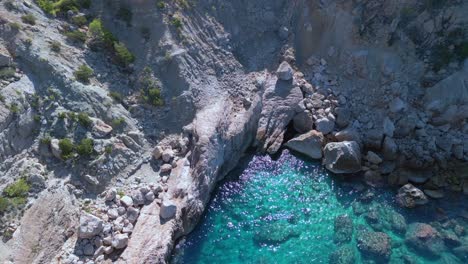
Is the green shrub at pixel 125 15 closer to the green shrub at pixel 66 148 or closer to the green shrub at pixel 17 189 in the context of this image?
the green shrub at pixel 66 148

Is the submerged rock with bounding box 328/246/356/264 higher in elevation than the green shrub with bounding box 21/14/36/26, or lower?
lower

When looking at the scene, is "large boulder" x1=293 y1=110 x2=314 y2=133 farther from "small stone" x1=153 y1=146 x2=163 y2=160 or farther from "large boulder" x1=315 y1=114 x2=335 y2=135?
"small stone" x1=153 y1=146 x2=163 y2=160

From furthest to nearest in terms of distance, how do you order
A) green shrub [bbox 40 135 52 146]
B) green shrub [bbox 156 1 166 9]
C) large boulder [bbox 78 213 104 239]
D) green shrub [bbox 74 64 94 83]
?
green shrub [bbox 156 1 166 9], green shrub [bbox 74 64 94 83], green shrub [bbox 40 135 52 146], large boulder [bbox 78 213 104 239]

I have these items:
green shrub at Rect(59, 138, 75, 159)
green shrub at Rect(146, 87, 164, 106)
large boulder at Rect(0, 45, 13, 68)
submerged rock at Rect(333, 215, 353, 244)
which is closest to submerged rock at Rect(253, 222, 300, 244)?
submerged rock at Rect(333, 215, 353, 244)

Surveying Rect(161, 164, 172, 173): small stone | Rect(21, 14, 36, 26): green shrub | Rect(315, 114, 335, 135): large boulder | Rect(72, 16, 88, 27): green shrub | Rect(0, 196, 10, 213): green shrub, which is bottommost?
Rect(0, 196, 10, 213): green shrub

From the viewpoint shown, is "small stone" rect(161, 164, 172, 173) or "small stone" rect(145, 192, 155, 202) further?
"small stone" rect(161, 164, 172, 173)
